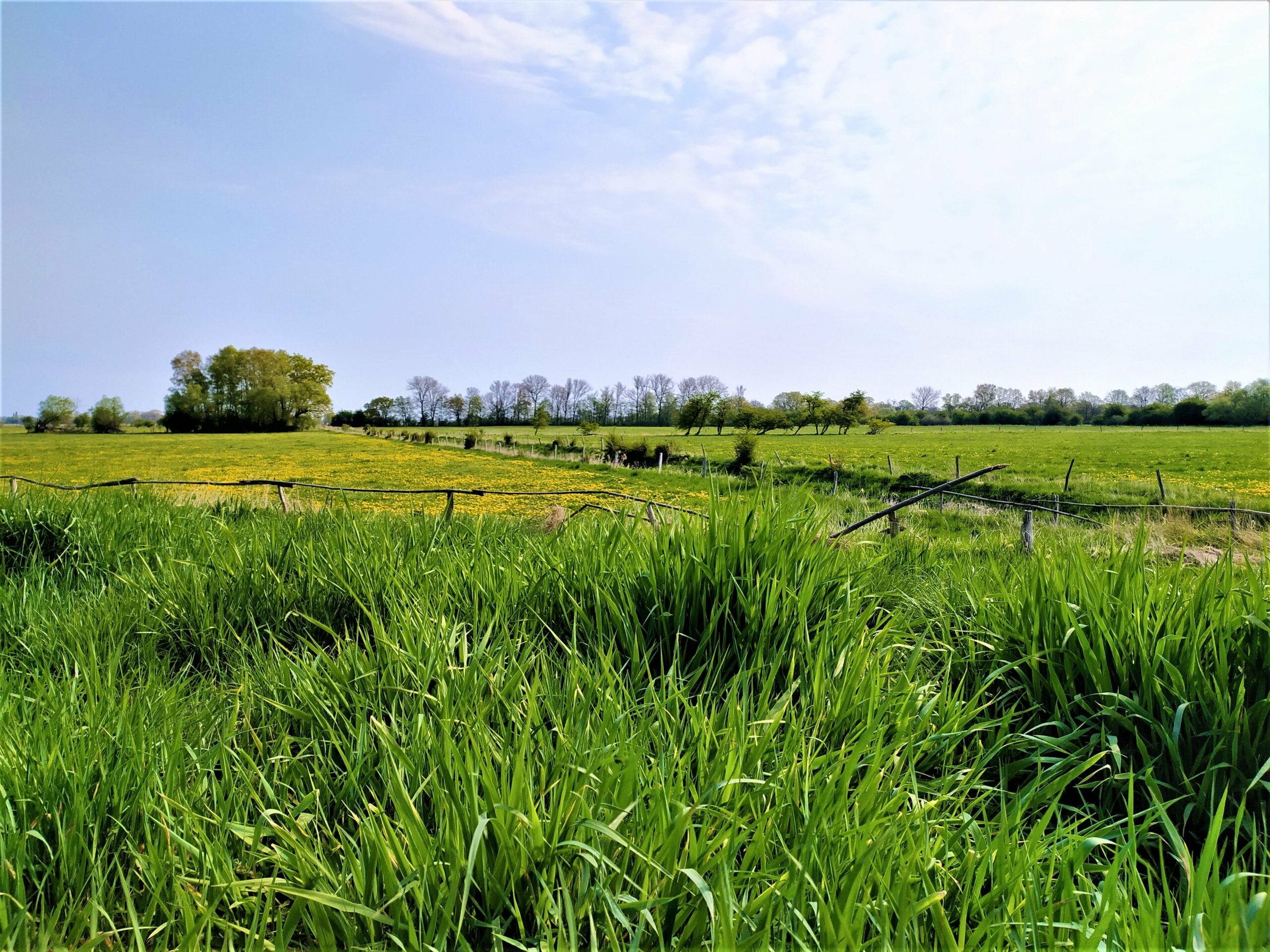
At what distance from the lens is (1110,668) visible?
7.32 ft

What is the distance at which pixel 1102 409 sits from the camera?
11562 centimetres

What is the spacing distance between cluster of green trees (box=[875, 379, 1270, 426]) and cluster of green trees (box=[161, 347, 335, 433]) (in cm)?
10179

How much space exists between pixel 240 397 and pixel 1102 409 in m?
154

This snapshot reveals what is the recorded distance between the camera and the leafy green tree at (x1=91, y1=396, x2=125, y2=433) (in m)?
107

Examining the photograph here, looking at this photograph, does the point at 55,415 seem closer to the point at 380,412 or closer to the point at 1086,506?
the point at 380,412

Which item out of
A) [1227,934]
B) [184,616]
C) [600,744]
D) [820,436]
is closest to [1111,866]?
[1227,934]

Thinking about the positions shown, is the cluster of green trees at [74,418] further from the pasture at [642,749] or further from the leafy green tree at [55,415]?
the pasture at [642,749]

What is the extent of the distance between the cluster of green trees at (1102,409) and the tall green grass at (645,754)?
114126mm

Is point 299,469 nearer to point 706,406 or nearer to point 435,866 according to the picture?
point 435,866

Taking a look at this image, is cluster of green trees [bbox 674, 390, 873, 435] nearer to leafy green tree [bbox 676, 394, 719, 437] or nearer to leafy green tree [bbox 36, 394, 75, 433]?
leafy green tree [bbox 676, 394, 719, 437]

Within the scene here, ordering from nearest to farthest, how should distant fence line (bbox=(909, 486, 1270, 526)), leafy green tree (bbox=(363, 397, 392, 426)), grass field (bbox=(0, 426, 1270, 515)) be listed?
distant fence line (bbox=(909, 486, 1270, 526)) → grass field (bbox=(0, 426, 1270, 515)) → leafy green tree (bbox=(363, 397, 392, 426))

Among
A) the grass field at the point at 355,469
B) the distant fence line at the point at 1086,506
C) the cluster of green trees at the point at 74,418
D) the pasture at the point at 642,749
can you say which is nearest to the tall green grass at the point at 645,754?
the pasture at the point at 642,749

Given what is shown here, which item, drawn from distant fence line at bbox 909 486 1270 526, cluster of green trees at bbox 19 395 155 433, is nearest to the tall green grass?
distant fence line at bbox 909 486 1270 526

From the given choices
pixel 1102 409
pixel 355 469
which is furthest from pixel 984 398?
pixel 355 469
